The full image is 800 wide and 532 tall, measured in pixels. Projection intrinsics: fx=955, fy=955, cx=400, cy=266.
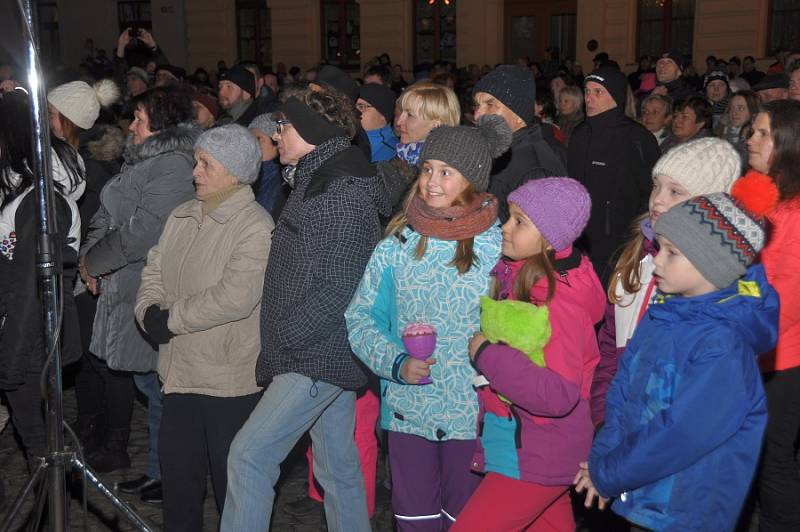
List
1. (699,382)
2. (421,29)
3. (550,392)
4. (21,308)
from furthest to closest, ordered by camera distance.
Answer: (421,29)
(21,308)
(550,392)
(699,382)

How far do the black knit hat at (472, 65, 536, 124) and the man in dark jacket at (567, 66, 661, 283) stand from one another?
176 centimetres

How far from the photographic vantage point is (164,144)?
5039mm

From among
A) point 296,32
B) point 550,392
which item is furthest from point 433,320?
point 296,32

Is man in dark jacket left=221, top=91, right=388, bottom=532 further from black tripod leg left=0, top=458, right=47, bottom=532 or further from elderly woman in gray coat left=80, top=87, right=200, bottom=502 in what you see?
elderly woman in gray coat left=80, top=87, right=200, bottom=502

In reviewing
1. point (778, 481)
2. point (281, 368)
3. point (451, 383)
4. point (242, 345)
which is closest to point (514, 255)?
point (451, 383)

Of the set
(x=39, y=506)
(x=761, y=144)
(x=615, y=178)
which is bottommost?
(x=39, y=506)

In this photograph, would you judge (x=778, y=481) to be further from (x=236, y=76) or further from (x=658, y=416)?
(x=236, y=76)

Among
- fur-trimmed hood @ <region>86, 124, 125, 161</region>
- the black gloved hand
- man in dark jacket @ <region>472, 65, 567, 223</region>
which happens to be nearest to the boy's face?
man in dark jacket @ <region>472, 65, 567, 223</region>

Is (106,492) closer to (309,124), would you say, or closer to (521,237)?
(309,124)

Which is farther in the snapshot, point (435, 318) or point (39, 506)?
point (39, 506)

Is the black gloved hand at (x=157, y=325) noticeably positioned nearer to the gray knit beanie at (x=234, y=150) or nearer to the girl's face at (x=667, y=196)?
the gray knit beanie at (x=234, y=150)

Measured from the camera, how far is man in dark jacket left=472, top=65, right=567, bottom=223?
464 cm

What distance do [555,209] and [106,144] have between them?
3.59 m

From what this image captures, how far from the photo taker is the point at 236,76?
8078 mm
